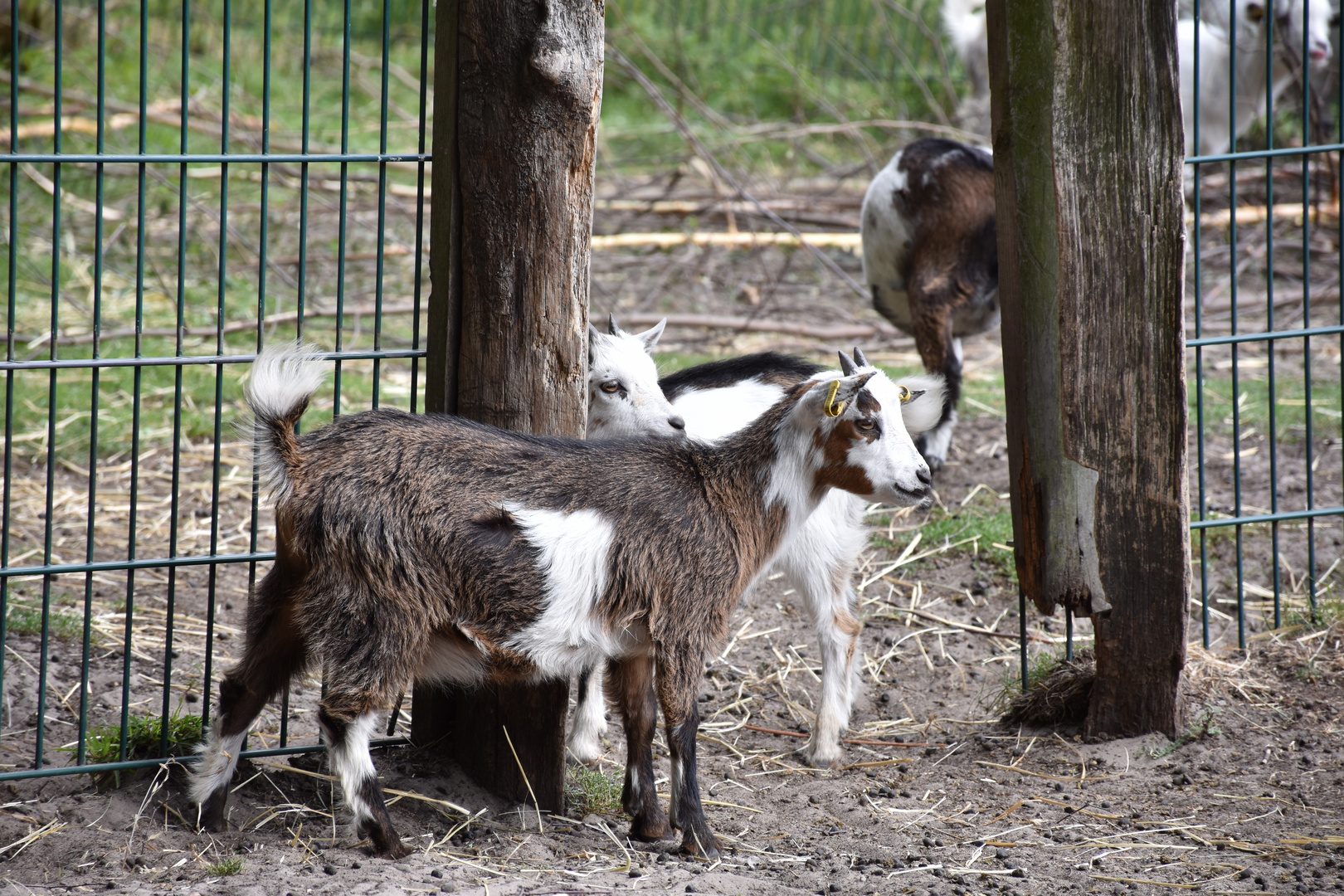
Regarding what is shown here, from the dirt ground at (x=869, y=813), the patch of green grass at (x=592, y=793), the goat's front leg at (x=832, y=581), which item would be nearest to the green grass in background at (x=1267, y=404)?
the dirt ground at (x=869, y=813)

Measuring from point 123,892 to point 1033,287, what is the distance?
2.95m

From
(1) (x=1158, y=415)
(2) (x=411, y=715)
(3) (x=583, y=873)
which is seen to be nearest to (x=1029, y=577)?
(1) (x=1158, y=415)

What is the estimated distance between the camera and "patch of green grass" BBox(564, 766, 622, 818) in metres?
3.69

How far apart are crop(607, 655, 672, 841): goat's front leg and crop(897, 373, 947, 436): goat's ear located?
1123 millimetres

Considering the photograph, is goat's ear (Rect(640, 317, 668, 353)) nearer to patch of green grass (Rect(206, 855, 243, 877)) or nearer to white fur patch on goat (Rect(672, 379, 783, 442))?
white fur patch on goat (Rect(672, 379, 783, 442))

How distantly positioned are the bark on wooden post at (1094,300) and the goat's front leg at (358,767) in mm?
2036

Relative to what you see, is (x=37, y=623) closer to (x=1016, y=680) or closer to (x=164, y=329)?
(x=1016, y=680)

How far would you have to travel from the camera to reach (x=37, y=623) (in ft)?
14.8

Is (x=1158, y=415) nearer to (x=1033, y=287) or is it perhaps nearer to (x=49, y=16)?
(x=1033, y=287)

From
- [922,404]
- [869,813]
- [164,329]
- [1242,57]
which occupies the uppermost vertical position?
[1242,57]

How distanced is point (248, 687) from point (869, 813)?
1866 millimetres

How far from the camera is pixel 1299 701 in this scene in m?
4.29

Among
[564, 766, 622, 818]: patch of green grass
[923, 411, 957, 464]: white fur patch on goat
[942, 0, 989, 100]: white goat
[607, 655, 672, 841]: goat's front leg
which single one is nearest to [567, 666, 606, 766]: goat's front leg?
[564, 766, 622, 818]: patch of green grass

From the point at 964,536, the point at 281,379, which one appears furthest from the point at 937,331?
the point at 281,379
